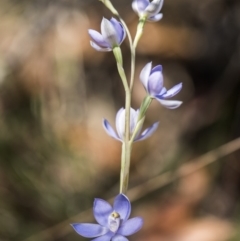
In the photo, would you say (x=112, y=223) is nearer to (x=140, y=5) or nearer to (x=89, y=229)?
(x=89, y=229)

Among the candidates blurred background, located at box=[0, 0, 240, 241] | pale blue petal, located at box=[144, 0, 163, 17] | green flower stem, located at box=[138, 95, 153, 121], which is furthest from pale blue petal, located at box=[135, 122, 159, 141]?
blurred background, located at box=[0, 0, 240, 241]

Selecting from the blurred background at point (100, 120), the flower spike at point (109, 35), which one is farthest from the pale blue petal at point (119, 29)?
the blurred background at point (100, 120)

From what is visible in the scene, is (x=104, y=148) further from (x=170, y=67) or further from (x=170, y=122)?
(x=170, y=67)

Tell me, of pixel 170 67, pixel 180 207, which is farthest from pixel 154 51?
pixel 180 207

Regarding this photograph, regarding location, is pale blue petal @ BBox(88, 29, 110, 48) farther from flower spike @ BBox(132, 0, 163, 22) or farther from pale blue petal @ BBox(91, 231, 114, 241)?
pale blue petal @ BBox(91, 231, 114, 241)

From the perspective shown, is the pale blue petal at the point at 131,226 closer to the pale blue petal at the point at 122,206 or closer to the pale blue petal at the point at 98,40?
the pale blue petal at the point at 122,206

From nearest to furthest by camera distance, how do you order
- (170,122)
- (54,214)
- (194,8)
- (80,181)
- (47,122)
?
1. (54,214)
2. (80,181)
3. (47,122)
4. (170,122)
5. (194,8)

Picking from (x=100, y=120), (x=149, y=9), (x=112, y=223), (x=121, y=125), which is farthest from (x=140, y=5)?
(x=100, y=120)
